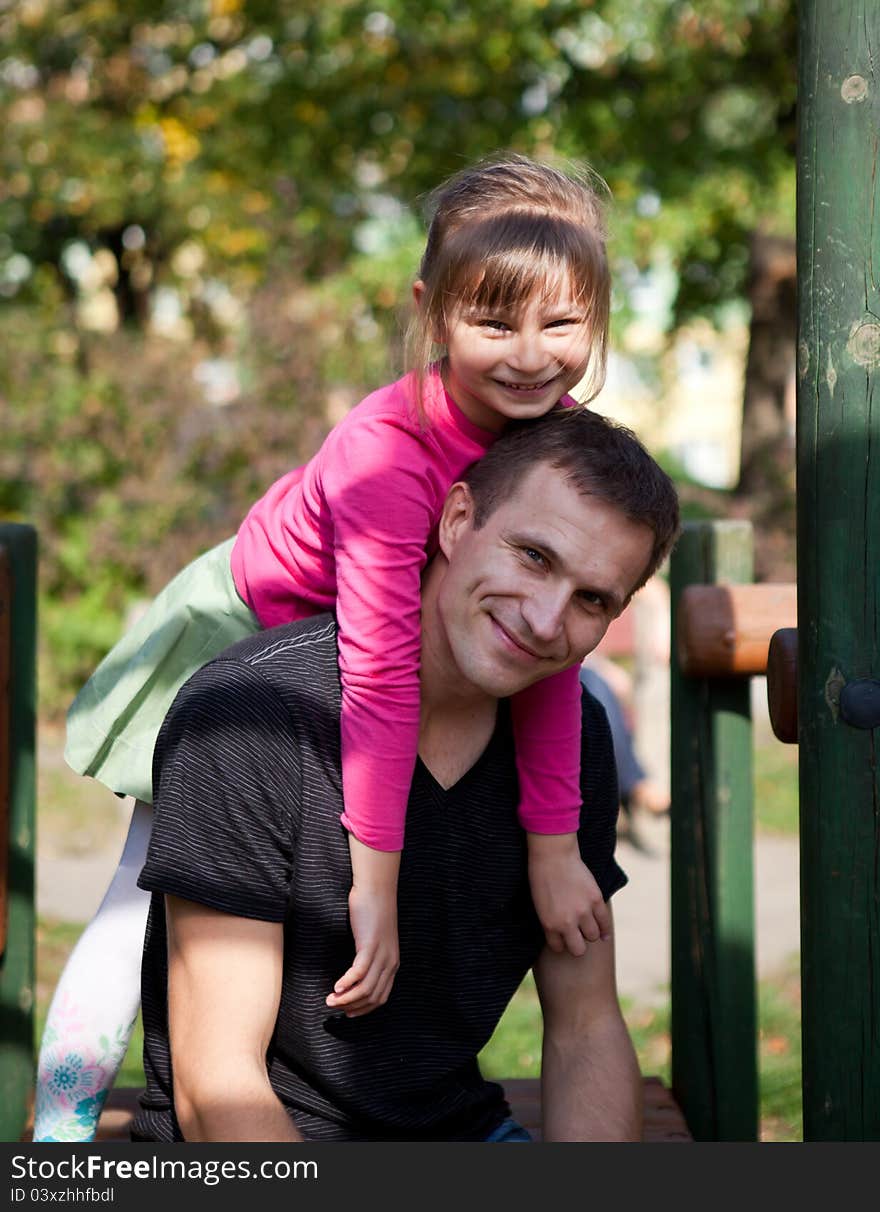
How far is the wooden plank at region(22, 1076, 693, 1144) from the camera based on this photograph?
2938mm

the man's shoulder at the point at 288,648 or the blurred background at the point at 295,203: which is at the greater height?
the blurred background at the point at 295,203

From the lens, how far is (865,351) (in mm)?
1987

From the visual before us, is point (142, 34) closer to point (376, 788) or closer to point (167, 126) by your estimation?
point (167, 126)

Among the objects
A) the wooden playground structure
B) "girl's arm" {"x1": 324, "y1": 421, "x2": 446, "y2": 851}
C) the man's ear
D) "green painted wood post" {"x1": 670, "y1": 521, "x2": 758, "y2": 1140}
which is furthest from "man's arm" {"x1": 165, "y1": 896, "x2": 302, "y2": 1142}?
"green painted wood post" {"x1": 670, "y1": 521, "x2": 758, "y2": 1140}

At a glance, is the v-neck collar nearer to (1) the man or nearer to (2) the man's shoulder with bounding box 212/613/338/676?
(1) the man

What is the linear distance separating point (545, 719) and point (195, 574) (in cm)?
73

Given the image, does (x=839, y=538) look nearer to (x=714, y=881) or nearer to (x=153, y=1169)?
(x=153, y=1169)

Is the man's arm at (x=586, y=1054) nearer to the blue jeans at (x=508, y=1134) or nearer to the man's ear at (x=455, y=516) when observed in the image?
the blue jeans at (x=508, y=1134)

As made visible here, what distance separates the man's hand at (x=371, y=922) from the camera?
6.79ft

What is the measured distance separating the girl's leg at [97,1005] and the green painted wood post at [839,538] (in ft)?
3.75

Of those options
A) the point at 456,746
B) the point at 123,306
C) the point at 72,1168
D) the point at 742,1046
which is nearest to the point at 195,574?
the point at 456,746

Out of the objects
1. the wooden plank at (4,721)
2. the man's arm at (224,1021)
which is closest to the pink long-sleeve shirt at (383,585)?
the man's arm at (224,1021)

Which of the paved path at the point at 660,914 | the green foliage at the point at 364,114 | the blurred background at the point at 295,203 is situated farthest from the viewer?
the green foliage at the point at 364,114

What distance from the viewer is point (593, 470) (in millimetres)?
2107
